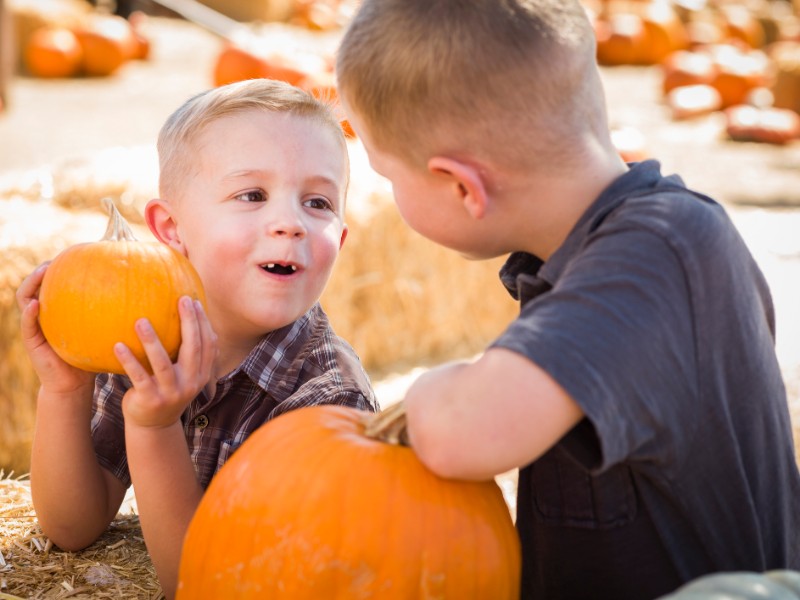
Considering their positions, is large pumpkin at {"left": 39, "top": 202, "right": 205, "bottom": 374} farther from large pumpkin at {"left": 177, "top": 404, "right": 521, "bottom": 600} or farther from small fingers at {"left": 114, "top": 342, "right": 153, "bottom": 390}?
large pumpkin at {"left": 177, "top": 404, "right": 521, "bottom": 600}

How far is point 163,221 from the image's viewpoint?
8.71 feet

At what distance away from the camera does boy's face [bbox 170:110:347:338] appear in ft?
7.84

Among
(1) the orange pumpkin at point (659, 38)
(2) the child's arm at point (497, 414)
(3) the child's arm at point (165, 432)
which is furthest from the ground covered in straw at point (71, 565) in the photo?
(1) the orange pumpkin at point (659, 38)

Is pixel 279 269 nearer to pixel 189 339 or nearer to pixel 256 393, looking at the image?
pixel 256 393

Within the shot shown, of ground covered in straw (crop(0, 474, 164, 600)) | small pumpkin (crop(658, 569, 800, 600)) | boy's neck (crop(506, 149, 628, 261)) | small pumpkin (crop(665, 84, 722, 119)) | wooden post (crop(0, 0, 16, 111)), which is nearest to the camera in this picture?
small pumpkin (crop(658, 569, 800, 600))

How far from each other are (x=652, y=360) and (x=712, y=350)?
0.17 m

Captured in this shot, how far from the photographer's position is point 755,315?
5.74 ft

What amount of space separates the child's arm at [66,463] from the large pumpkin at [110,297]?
26 cm

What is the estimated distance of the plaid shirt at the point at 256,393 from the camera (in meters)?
2.41

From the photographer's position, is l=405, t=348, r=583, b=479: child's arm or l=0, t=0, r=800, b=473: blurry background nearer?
l=405, t=348, r=583, b=479: child's arm

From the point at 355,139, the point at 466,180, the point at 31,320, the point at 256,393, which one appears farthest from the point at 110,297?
Answer: the point at 355,139

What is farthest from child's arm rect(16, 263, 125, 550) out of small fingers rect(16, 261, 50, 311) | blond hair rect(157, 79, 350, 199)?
blond hair rect(157, 79, 350, 199)

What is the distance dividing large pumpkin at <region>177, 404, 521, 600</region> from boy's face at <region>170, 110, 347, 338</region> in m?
0.66

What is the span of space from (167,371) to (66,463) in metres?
0.59
